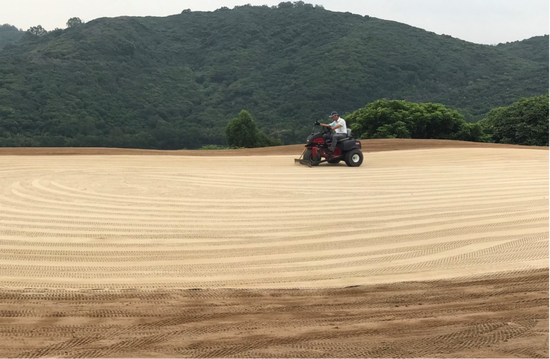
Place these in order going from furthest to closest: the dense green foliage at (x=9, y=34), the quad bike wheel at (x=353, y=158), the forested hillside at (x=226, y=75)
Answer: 1. the dense green foliage at (x=9, y=34)
2. the forested hillside at (x=226, y=75)
3. the quad bike wheel at (x=353, y=158)

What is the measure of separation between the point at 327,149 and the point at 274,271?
727cm

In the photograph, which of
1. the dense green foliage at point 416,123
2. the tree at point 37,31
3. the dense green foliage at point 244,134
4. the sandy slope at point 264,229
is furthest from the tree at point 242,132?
the tree at point 37,31

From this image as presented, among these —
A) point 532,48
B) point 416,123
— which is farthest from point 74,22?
point 532,48

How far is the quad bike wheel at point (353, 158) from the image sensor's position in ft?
36.3

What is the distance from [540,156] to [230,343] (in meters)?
12.7

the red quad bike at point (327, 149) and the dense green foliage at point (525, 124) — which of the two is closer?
the red quad bike at point (327, 149)

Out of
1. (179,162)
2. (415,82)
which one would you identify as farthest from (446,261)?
(415,82)

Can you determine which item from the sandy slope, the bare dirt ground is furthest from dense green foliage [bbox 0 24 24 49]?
the bare dirt ground

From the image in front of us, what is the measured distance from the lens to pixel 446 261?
4.17m

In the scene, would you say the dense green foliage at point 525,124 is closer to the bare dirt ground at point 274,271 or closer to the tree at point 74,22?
the bare dirt ground at point 274,271

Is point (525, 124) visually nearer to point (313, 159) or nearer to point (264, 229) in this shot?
point (313, 159)

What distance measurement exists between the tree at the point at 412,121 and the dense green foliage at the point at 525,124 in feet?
9.35

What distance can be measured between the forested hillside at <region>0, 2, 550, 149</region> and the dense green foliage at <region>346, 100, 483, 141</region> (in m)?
A: 15.7

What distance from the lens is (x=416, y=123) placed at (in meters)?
29.3
